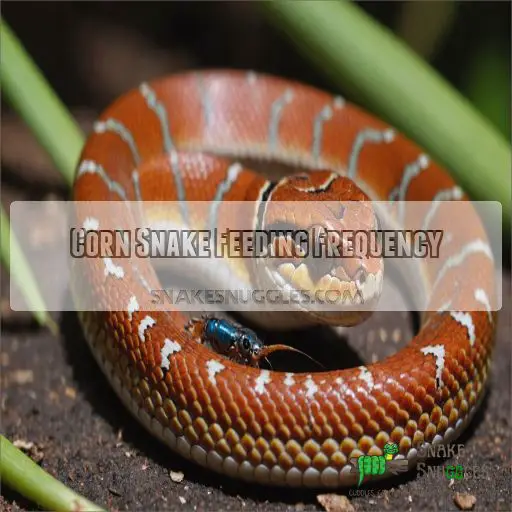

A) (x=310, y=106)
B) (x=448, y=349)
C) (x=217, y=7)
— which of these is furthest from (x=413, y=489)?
(x=217, y=7)

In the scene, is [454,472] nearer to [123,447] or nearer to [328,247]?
[328,247]

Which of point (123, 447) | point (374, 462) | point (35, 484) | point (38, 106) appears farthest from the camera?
point (38, 106)

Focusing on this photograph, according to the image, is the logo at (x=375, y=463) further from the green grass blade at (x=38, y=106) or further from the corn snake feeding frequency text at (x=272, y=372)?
the green grass blade at (x=38, y=106)

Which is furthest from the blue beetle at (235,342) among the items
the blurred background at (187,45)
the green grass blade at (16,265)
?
the blurred background at (187,45)

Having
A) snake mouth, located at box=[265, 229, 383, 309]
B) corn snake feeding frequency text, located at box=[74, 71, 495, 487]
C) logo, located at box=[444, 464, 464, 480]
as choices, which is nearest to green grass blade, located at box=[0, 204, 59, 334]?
corn snake feeding frequency text, located at box=[74, 71, 495, 487]

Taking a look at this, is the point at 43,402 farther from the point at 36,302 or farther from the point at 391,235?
the point at 391,235

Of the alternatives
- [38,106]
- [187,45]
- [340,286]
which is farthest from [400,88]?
[187,45]
